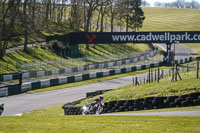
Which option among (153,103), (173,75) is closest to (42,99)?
(173,75)

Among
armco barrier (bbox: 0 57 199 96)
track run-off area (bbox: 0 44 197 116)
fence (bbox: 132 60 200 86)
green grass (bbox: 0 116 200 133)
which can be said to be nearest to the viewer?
green grass (bbox: 0 116 200 133)

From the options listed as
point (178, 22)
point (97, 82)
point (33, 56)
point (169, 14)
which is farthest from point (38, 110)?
point (169, 14)

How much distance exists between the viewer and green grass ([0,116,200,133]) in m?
11.3

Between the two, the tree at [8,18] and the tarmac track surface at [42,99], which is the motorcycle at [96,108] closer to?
the tarmac track surface at [42,99]

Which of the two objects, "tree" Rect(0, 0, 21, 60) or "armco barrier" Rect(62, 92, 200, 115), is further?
"tree" Rect(0, 0, 21, 60)

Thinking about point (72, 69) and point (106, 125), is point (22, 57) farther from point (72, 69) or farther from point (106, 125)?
point (106, 125)

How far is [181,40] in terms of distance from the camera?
55.5 m

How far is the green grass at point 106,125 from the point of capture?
37.2 feet

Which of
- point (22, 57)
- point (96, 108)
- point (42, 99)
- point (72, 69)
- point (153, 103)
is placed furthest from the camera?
point (22, 57)

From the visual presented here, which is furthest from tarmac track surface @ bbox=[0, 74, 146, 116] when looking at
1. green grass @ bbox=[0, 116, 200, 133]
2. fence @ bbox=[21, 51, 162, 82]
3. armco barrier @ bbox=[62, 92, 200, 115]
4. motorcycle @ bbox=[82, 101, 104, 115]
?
green grass @ bbox=[0, 116, 200, 133]

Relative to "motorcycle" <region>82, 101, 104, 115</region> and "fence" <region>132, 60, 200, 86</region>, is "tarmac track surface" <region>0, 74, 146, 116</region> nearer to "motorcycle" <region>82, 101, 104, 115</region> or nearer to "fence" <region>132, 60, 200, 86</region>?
"fence" <region>132, 60, 200, 86</region>

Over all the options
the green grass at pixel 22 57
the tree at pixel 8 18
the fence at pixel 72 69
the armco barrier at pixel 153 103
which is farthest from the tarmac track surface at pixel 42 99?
the tree at pixel 8 18

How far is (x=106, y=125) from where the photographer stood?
40.3 ft

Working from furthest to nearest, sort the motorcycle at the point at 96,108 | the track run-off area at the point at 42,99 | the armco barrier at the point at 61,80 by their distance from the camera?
1. the armco barrier at the point at 61,80
2. the track run-off area at the point at 42,99
3. the motorcycle at the point at 96,108
